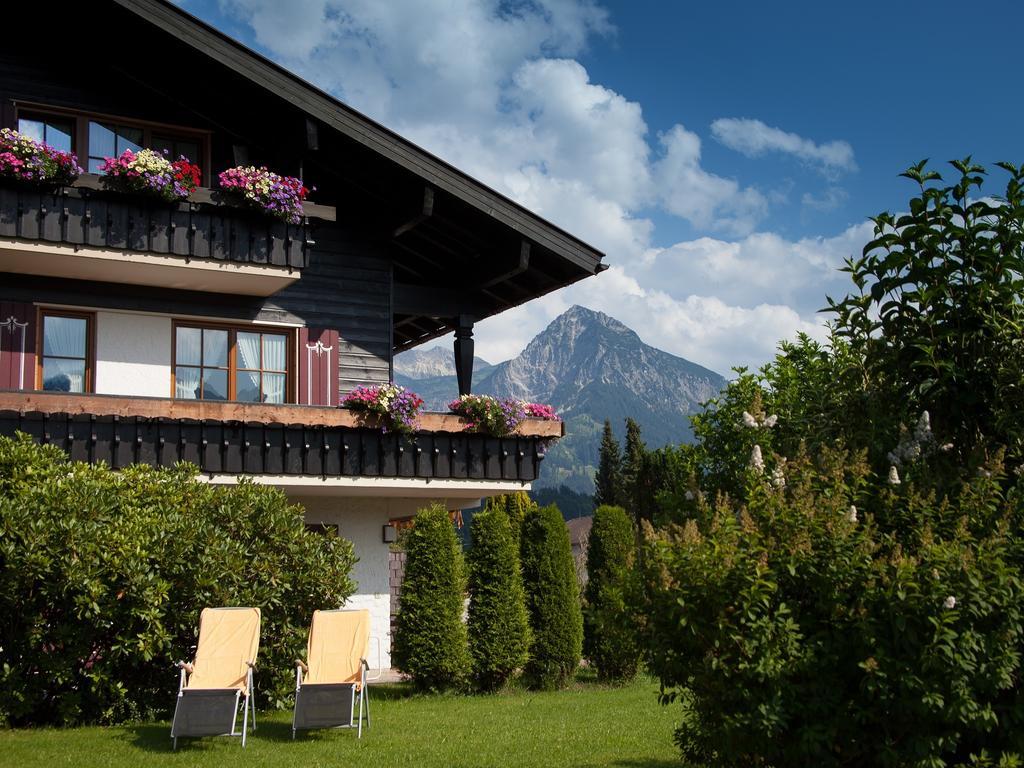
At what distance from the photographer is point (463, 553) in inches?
613

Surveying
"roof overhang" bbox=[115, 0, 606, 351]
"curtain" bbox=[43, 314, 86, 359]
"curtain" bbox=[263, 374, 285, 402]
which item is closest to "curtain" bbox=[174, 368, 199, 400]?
"curtain" bbox=[263, 374, 285, 402]

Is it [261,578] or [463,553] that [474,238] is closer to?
[463,553]

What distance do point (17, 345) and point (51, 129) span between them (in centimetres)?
300

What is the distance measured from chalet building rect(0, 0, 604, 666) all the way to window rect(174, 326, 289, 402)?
3 centimetres

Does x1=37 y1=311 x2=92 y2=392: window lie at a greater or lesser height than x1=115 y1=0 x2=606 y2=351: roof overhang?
lesser

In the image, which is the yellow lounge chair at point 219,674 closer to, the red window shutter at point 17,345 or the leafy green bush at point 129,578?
the leafy green bush at point 129,578

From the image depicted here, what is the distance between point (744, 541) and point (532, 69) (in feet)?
25.0

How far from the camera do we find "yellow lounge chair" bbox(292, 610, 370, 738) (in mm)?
9898

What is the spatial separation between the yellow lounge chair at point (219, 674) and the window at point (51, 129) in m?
7.44

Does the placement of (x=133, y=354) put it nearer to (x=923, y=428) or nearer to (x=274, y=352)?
(x=274, y=352)

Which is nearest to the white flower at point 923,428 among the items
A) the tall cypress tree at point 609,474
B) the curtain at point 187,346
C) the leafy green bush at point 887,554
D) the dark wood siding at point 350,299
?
the leafy green bush at point 887,554

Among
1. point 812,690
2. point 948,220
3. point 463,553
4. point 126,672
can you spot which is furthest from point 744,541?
point 463,553

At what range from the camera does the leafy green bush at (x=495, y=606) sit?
1498 cm

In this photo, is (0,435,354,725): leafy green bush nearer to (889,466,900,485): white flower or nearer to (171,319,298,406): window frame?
(171,319,298,406): window frame
